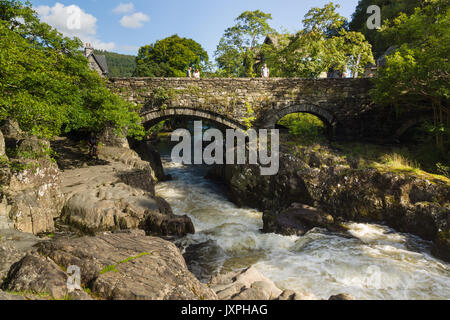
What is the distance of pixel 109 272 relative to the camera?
4.31 m

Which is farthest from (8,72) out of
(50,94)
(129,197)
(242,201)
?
(242,201)

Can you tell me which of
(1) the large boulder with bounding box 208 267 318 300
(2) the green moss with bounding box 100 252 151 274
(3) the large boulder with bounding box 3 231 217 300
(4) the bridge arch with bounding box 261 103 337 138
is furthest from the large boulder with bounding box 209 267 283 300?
(4) the bridge arch with bounding box 261 103 337 138

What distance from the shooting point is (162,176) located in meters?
18.7

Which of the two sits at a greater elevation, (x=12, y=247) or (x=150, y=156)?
(x=150, y=156)

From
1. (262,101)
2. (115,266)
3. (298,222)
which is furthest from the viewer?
(262,101)

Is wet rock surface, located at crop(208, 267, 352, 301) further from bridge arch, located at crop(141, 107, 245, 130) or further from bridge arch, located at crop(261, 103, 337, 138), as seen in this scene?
bridge arch, located at crop(261, 103, 337, 138)

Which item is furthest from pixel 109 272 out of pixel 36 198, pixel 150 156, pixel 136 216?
pixel 150 156

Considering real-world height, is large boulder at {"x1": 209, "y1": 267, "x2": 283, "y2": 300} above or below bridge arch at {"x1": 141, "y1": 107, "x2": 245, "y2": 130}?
below

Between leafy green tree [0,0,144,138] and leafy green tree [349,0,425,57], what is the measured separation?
64.8ft

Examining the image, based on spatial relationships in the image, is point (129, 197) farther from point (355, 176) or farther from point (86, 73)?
point (355, 176)

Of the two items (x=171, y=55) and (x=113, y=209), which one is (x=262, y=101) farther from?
(x=171, y=55)

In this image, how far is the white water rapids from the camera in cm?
658

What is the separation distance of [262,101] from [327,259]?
10.7 meters

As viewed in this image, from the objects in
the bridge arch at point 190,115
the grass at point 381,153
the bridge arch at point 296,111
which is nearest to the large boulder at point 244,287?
the grass at point 381,153
